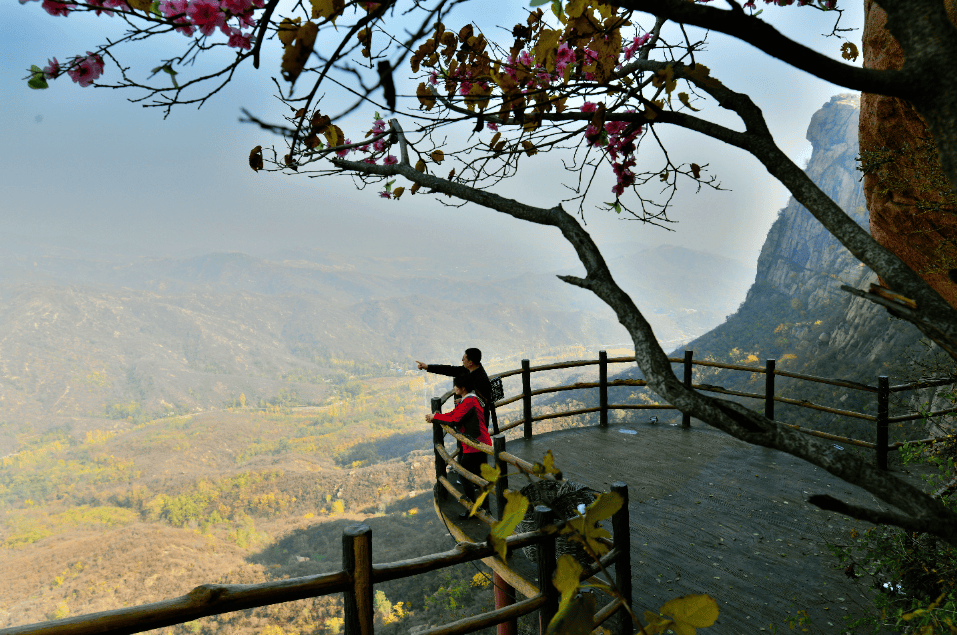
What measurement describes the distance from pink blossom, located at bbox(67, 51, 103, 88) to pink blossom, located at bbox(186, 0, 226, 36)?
1.86 feet

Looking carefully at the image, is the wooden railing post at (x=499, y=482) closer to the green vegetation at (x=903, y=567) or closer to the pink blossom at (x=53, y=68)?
the green vegetation at (x=903, y=567)

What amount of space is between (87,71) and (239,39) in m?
0.65

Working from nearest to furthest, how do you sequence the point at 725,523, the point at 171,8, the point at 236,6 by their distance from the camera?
the point at 171,8 < the point at 236,6 < the point at 725,523

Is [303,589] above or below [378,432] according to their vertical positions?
above

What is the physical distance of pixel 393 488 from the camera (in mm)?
76812

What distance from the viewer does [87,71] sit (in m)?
2.01

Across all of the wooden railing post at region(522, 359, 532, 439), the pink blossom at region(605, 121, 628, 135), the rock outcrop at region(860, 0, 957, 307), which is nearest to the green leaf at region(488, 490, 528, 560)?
the pink blossom at region(605, 121, 628, 135)

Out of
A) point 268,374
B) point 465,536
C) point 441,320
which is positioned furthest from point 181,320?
point 465,536

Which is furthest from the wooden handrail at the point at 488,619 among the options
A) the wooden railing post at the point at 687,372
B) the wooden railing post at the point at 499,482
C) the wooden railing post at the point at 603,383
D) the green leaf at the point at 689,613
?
the wooden railing post at the point at 603,383

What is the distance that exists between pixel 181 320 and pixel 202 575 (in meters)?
132

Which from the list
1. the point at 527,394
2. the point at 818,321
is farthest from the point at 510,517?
the point at 818,321

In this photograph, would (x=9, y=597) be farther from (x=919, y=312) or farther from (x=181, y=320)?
(x=181, y=320)

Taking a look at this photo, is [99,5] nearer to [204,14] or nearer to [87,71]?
[204,14]

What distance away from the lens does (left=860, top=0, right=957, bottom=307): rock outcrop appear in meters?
3.71
